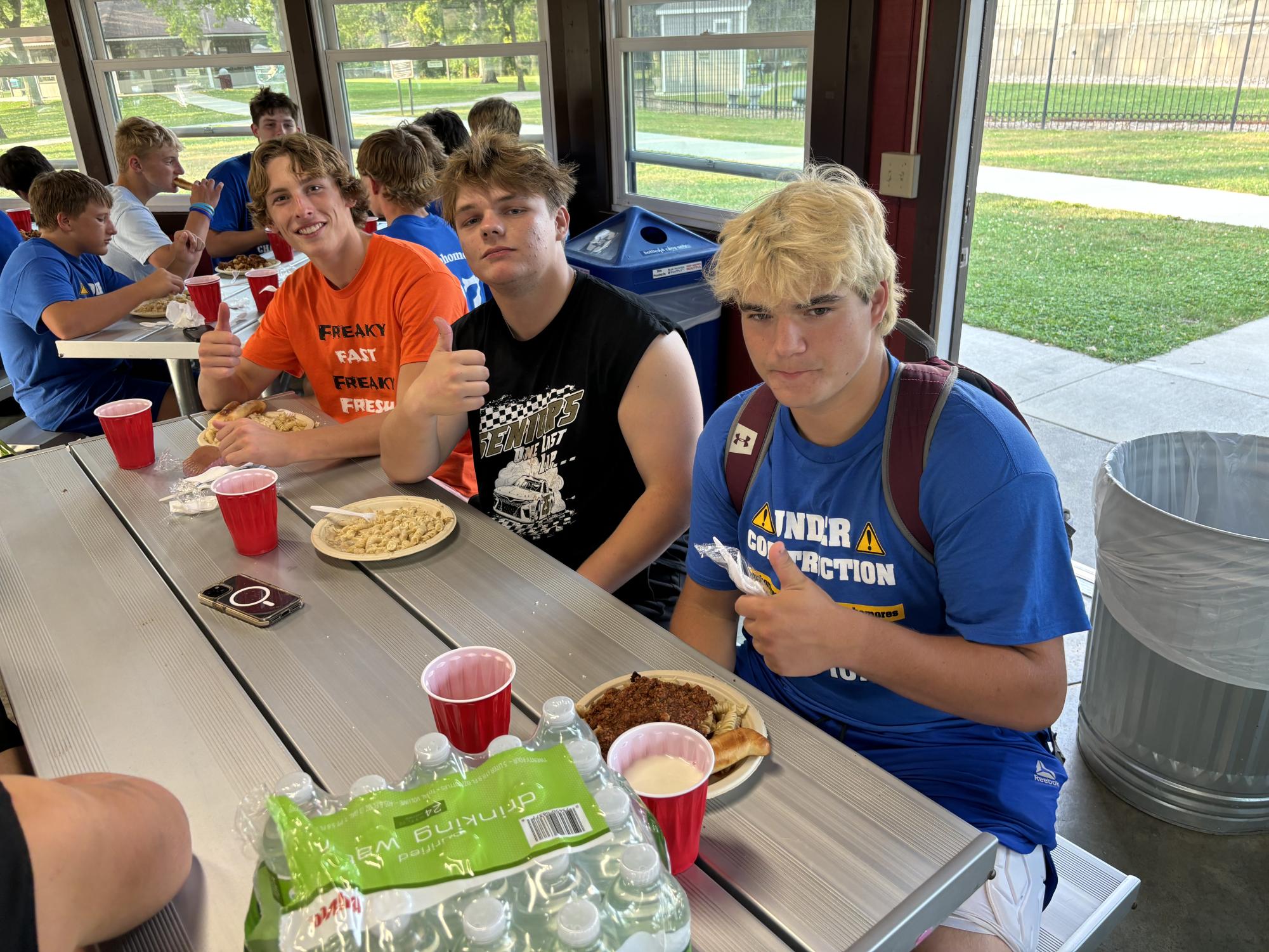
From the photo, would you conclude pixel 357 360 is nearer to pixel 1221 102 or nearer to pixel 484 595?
pixel 484 595

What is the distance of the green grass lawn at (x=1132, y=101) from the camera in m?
3.56

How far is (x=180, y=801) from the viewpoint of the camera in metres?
0.97

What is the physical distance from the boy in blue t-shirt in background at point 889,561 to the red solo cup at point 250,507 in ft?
2.59

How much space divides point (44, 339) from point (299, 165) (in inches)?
63.9

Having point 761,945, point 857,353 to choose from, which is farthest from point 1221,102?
point 761,945

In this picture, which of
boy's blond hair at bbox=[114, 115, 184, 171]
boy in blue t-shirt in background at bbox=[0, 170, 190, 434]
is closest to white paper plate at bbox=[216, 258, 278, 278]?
boy in blue t-shirt in background at bbox=[0, 170, 190, 434]

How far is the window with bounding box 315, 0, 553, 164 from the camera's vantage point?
16.4 feet

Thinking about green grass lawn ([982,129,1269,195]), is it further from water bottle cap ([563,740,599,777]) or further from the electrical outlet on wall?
water bottle cap ([563,740,599,777])

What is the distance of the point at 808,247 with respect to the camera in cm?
117

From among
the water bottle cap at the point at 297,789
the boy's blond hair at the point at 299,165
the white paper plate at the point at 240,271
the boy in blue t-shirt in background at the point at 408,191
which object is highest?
the boy's blond hair at the point at 299,165

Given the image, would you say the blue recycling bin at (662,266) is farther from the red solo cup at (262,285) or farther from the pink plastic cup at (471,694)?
the pink plastic cup at (471,694)

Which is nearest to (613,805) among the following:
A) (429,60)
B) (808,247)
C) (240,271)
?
(808,247)

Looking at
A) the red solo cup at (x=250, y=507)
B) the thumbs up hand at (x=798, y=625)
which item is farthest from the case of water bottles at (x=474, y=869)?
the red solo cup at (x=250, y=507)

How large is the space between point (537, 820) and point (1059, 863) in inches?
45.5
